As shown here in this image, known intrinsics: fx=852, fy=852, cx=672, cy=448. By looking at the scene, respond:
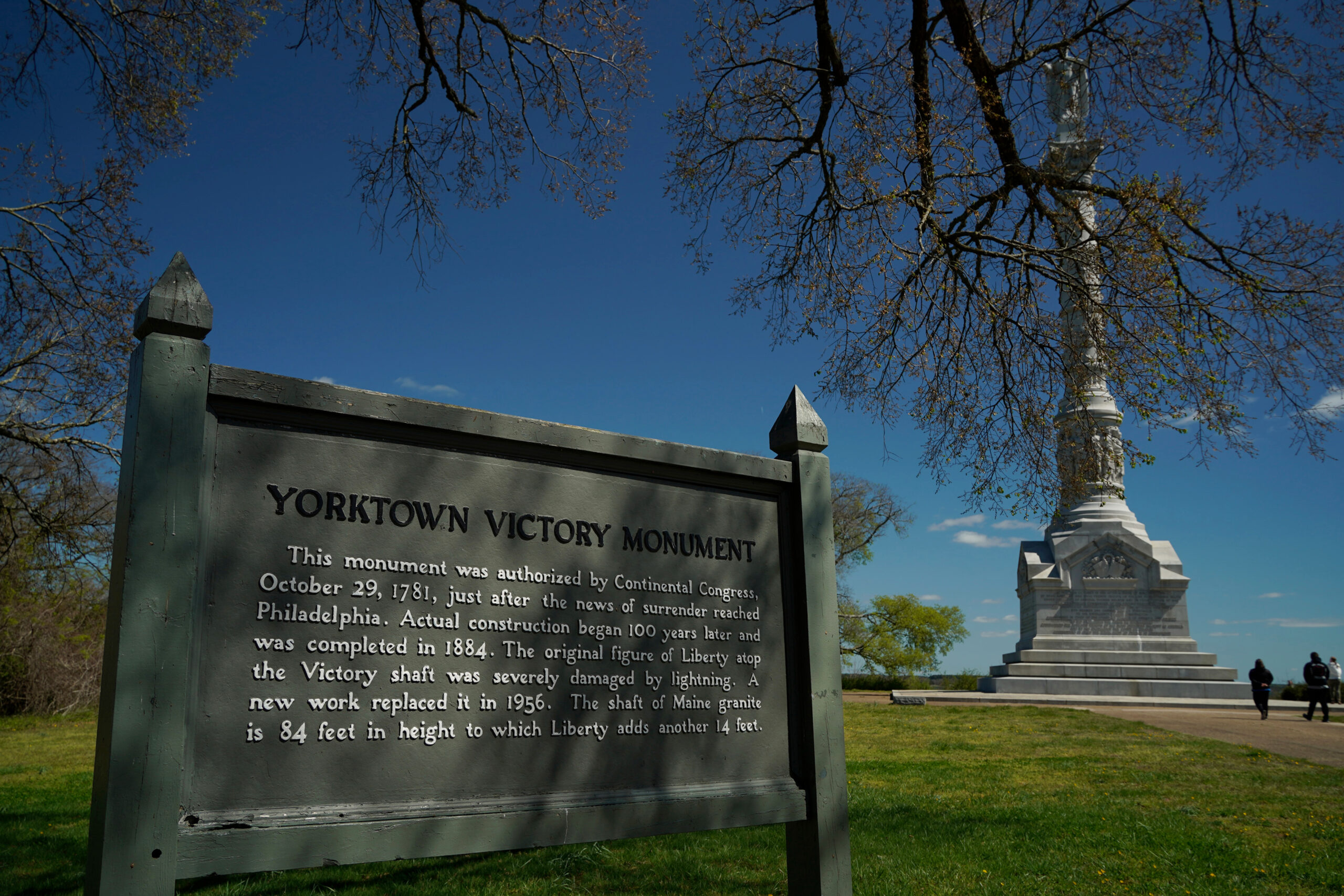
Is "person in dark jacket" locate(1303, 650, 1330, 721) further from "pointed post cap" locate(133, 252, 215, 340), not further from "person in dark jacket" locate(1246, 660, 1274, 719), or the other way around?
"pointed post cap" locate(133, 252, 215, 340)

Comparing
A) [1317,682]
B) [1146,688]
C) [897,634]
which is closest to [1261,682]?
[1317,682]

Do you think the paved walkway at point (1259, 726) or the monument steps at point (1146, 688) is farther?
the monument steps at point (1146, 688)

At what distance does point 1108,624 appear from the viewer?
98.4ft

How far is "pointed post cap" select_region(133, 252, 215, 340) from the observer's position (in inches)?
107

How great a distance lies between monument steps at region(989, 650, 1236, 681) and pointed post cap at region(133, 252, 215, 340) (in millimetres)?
30347

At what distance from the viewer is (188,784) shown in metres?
2.58

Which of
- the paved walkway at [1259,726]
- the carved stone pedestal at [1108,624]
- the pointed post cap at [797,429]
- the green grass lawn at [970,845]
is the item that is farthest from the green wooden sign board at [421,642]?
the carved stone pedestal at [1108,624]

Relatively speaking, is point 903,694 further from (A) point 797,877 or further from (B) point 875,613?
(A) point 797,877

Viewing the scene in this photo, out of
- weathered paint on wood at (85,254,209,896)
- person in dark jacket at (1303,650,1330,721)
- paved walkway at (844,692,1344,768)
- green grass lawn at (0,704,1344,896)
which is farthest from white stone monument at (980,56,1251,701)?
weathered paint on wood at (85,254,209,896)

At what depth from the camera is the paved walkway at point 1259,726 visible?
48.1 feet

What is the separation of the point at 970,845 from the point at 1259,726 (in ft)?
56.7

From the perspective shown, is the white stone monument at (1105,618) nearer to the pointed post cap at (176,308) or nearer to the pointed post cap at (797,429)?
the pointed post cap at (797,429)

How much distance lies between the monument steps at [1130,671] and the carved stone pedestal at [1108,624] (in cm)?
2

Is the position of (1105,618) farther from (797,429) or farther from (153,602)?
(153,602)
